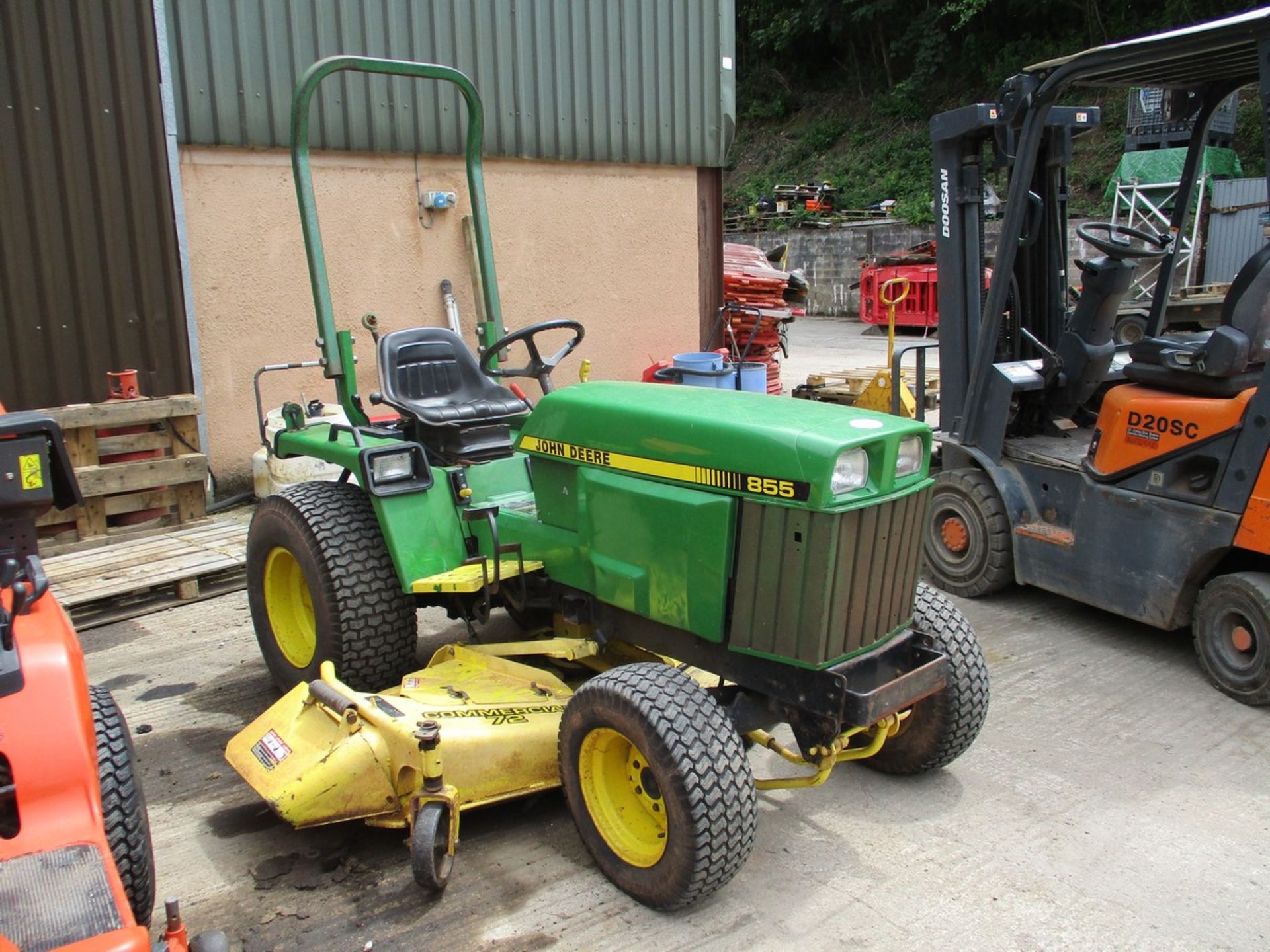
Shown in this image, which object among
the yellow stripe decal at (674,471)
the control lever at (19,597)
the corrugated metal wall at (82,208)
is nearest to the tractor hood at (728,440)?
the yellow stripe decal at (674,471)

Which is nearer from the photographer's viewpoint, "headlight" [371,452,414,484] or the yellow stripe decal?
the yellow stripe decal

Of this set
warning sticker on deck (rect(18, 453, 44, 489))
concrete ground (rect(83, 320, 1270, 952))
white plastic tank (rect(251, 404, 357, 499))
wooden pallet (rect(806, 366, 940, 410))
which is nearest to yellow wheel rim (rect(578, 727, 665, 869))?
concrete ground (rect(83, 320, 1270, 952))

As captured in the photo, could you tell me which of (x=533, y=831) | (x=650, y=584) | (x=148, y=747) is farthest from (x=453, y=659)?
(x=148, y=747)

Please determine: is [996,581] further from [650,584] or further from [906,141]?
[906,141]

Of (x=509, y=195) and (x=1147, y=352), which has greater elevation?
(x=509, y=195)

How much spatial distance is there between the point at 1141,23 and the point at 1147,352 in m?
25.1

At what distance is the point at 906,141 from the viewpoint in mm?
28609

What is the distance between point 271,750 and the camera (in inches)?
125

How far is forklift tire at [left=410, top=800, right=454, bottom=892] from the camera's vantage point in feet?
9.10

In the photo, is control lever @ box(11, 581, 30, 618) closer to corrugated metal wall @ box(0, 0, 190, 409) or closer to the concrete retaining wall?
corrugated metal wall @ box(0, 0, 190, 409)

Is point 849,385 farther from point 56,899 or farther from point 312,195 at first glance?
point 56,899

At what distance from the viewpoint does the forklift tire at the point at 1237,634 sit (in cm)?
405

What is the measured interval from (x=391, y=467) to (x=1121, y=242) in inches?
137

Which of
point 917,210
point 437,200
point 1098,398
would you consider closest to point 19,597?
point 1098,398
